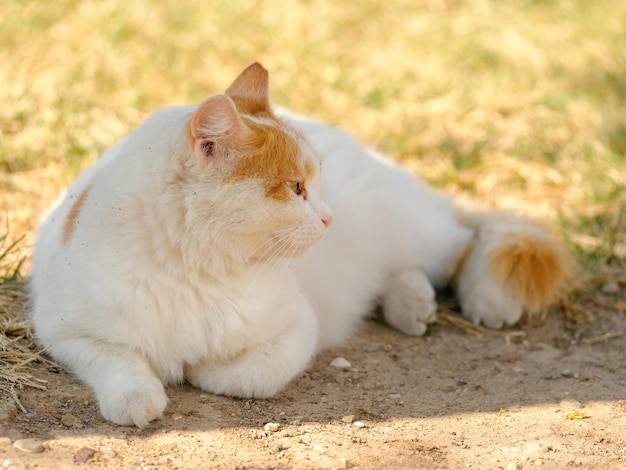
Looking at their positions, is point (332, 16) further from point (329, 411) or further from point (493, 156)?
point (329, 411)

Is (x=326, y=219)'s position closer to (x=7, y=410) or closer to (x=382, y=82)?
(x=7, y=410)

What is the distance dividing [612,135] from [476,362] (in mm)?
2480

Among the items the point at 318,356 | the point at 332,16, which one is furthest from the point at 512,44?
the point at 318,356

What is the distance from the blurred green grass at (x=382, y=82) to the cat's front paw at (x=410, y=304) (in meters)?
1.08

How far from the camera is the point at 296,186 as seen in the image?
8.22ft

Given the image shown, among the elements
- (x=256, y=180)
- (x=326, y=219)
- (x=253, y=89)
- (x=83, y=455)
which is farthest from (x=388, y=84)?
(x=83, y=455)

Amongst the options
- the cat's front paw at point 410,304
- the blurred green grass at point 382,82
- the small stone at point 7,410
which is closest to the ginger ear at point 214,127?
the small stone at point 7,410

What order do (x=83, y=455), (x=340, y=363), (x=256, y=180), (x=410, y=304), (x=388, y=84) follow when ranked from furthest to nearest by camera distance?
(x=388, y=84) < (x=410, y=304) < (x=340, y=363) < (x=256, y=180) < (x=83, y=455)

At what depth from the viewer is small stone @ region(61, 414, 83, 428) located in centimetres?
248

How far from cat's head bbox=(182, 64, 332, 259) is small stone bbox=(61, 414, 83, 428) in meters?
0.72

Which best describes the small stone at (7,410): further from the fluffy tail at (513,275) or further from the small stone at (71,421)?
the fluffy tail at (513,275)

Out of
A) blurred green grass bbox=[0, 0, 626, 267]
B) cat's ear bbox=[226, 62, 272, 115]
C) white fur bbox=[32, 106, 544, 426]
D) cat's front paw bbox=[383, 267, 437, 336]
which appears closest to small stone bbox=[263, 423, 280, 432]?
white fur bbox=[32, 106, 544, 426]

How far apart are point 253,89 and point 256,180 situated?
1.54 ft

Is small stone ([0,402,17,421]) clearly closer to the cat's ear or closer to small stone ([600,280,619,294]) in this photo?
the cat's ear
